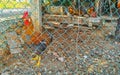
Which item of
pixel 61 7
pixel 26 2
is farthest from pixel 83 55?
pixel 26 2

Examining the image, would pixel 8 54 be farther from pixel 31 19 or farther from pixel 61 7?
pixel 61 7

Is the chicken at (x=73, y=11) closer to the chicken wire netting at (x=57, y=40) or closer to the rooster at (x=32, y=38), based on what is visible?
the chicken wire netting at (x=57, y=40)

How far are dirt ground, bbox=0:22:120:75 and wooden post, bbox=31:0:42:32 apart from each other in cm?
28

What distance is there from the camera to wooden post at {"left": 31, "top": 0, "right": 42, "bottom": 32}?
8.82 feet

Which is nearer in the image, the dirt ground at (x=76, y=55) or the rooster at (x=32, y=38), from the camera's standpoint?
the dirt ground at (x=76, y=55)

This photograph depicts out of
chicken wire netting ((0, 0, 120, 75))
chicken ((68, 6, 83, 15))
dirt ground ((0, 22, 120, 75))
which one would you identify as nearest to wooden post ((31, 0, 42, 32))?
chicken wire netting ((0, 0, 120, 75))

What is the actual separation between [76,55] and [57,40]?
1.21 feet

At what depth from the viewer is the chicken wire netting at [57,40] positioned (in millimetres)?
2463

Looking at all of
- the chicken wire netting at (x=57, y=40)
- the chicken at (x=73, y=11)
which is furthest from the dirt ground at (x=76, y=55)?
the chicken at (x=73, y=11)

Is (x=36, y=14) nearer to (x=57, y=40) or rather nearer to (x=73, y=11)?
(x=57, y=40)

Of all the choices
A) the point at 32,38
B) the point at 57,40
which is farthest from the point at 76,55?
the point at 32,38

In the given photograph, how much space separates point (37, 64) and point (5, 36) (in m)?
0.59

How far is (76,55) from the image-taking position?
2.71 meters

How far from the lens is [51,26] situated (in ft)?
9.90
